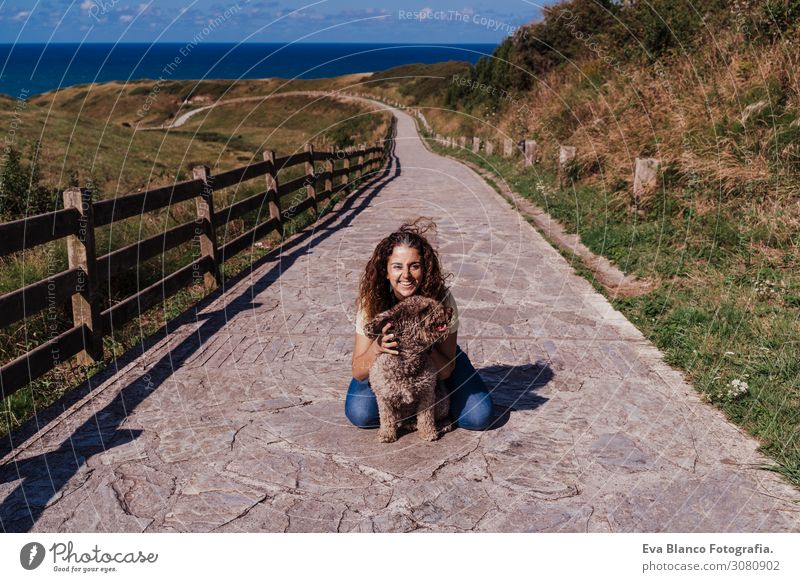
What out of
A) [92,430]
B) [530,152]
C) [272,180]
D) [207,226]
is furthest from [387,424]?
[530,152]

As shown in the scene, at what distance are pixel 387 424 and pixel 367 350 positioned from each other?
1.60 ft

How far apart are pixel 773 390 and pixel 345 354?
325 cm

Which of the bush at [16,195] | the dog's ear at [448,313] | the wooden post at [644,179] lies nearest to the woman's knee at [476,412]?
the dog's ear at [448,313]

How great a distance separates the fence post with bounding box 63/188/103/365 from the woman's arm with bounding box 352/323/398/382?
8.44 ft

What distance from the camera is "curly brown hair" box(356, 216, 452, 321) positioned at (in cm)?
420

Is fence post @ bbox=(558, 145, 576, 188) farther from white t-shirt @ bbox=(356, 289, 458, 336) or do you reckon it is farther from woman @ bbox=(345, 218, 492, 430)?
white t-shirt @ bbox=(356, 289, 458, 336)

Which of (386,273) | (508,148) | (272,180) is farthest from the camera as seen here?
(508,148)

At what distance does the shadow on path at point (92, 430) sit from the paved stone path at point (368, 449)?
15mm

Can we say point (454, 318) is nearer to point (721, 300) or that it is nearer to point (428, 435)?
point (428, 435)

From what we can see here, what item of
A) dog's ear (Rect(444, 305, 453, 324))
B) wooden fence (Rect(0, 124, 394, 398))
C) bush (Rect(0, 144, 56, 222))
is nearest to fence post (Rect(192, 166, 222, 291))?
wooden fence (Rect(0, 124, 394, 398))

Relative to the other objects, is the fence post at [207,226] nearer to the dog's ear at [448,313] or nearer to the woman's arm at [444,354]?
the woman's arm at [444,354]

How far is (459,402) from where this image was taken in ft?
15.5

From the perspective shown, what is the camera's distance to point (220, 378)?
568cm

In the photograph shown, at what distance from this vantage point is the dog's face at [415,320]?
12.8ft
